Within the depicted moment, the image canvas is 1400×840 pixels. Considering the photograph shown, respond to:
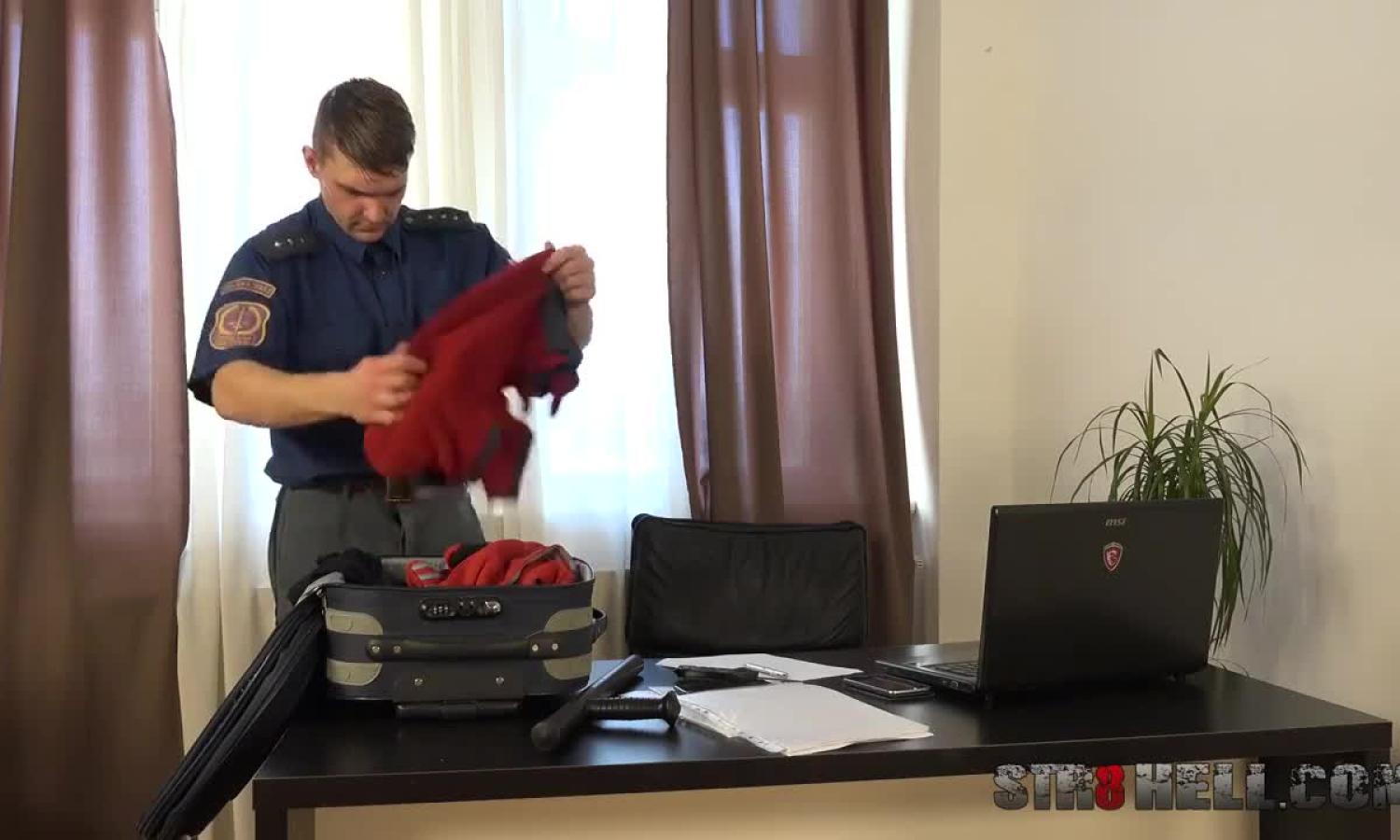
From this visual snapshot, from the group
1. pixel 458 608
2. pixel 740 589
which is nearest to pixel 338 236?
pixel 458 608

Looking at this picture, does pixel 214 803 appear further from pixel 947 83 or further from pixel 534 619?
pixel 947 83

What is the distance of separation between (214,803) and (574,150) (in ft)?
7.64

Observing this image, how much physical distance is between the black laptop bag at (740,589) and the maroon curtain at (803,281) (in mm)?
259

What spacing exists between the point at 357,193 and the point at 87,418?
1320mm

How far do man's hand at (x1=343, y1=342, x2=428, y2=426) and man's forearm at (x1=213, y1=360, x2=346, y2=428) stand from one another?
6 centimetres

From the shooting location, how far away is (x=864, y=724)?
5.30 ft

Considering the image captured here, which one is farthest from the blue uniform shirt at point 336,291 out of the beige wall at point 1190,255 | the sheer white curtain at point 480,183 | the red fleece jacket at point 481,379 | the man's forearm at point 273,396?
the beige wall at point 1190,255

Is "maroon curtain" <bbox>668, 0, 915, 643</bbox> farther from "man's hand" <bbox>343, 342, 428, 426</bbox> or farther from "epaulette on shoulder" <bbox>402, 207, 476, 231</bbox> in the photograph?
"man's hand" <bbox>343, 342, 428, 426</bbox>

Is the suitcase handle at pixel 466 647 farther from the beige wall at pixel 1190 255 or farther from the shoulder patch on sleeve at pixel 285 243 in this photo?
the beige wall at pixel 1190 255

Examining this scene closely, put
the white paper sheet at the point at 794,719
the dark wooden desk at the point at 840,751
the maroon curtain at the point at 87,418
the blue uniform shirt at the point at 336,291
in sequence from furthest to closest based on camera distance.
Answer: the maroon curtain at the point at 87,418 → the blue uniform shirt at the point at 336,291 → the white paper sheet at the point at 794,719 → the dark wooden desk at the point at 840,751

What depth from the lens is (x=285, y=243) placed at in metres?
2.29

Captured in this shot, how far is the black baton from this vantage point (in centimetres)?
150

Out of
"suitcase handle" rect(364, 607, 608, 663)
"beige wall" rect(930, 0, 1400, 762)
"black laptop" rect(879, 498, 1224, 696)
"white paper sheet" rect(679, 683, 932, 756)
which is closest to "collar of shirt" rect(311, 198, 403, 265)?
"suitcase handle" rect(364, 607, 608, 663)

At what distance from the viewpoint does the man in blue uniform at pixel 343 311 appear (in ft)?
7.00
